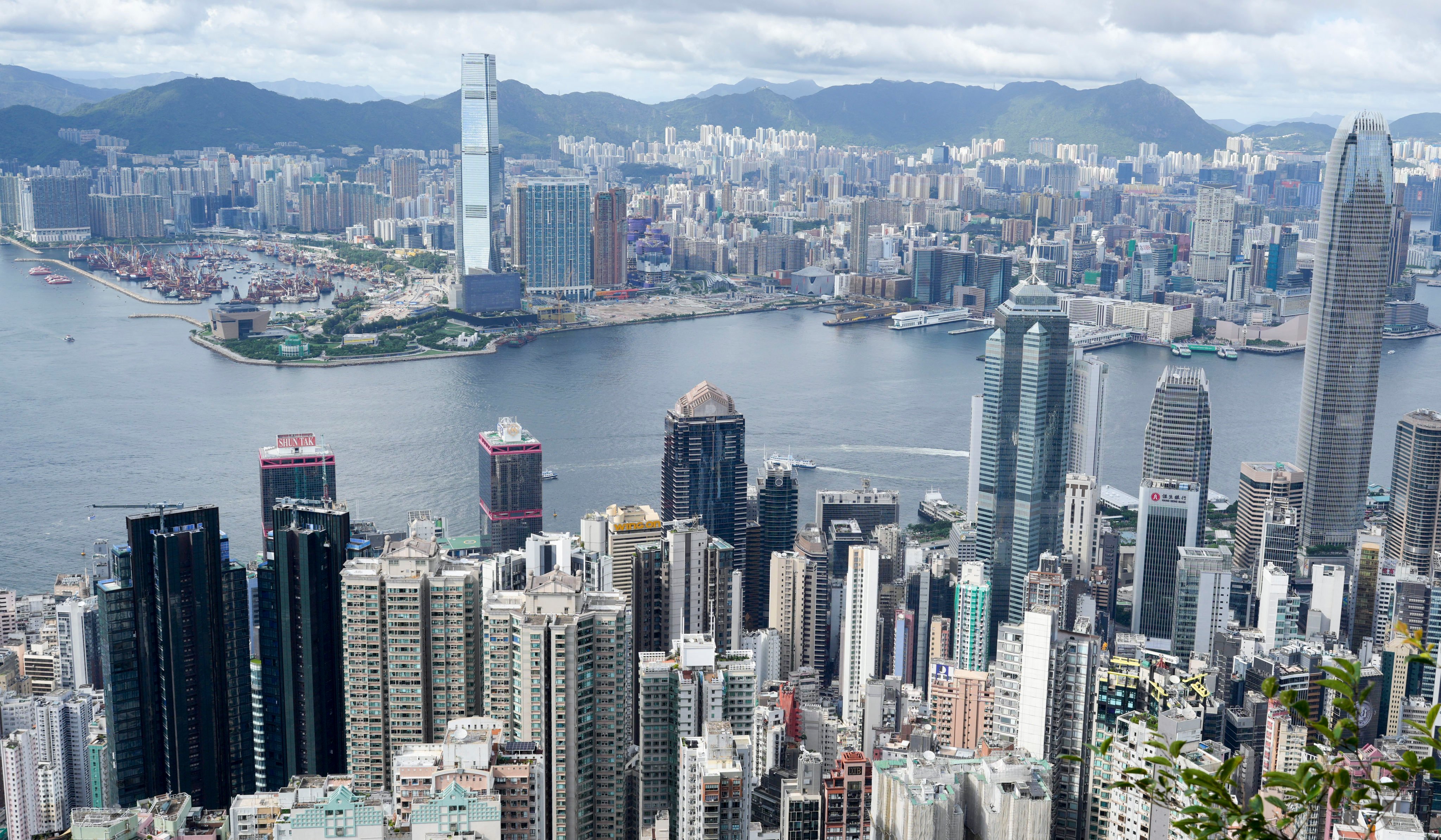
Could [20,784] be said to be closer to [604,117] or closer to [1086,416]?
[1086,416]

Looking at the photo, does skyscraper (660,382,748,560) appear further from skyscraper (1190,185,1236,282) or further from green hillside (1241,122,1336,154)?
green hillside (1241,122,1336,154)

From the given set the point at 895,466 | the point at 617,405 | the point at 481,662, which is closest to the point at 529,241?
the point at 617,405

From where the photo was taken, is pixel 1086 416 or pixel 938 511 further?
pixel 1086 416

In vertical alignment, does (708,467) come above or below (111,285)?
below

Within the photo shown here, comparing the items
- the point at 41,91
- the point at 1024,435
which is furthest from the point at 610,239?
the point at 41,91

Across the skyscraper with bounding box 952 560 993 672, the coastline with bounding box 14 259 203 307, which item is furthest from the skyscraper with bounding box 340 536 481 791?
the coastline with bounding box 14 259 203 307

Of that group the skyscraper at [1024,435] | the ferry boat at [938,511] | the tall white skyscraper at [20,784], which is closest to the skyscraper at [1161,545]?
the skyscraper at [1024,435]
